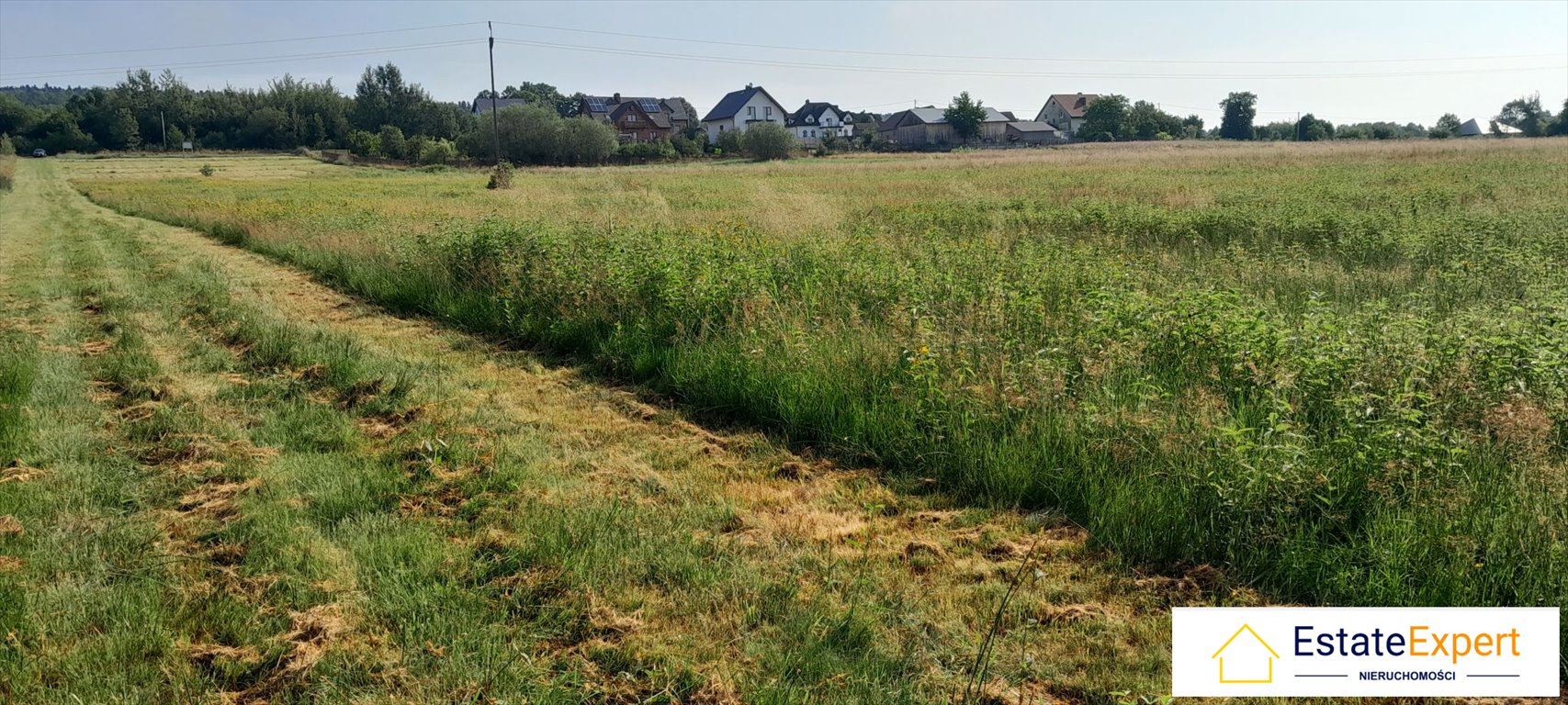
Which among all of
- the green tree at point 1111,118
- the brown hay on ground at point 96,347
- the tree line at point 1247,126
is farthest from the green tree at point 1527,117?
the brown hay on ground at point 96,347

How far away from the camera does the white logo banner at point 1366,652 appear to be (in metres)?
3.29

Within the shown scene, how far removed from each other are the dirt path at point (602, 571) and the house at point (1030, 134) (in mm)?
107795

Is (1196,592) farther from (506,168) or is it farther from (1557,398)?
(506,168)

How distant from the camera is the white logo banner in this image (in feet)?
10.8

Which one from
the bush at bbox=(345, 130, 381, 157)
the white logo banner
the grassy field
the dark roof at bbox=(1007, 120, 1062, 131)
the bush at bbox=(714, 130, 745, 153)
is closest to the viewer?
the white logo banner

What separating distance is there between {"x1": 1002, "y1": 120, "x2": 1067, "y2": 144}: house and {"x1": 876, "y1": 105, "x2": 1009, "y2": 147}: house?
3.36ft

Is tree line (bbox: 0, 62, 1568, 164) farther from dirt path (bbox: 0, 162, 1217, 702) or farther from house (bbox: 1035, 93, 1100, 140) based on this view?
dirt path (bbox: 0, 162, 1217, 702)

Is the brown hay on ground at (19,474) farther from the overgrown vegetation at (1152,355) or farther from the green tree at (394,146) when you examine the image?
the green tree at (394,146)

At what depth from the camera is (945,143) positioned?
102 m

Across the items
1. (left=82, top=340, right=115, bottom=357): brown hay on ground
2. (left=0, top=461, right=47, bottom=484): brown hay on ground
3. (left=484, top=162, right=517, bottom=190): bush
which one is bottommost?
(left=0, top=461, right=47, bottom=484): brown hay on ground

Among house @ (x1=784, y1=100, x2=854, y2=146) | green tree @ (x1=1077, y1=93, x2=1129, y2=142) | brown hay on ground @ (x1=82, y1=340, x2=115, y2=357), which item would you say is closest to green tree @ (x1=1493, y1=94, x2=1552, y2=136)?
green tree @ (x1=1077, y1=93, x2=1129, y2=142)

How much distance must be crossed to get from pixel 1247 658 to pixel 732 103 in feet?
377

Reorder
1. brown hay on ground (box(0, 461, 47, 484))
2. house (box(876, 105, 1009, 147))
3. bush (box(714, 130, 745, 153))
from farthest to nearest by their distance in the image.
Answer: house (box(876, 105, 1009, 147)) → bush (box(714, 130, 745, 153)) → brown hay on ground (box(0, 461, 47, 484))

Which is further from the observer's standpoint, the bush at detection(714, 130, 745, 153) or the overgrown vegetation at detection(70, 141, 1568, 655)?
the bush at detection(714, 130, 745, 153)
